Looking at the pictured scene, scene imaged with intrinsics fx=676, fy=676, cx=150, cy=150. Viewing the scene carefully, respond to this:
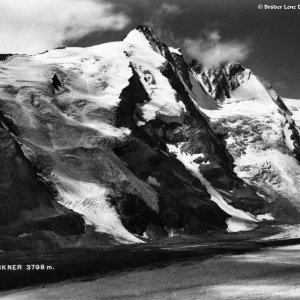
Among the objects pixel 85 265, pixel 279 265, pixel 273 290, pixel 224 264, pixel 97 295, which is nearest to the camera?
pixel 273 290

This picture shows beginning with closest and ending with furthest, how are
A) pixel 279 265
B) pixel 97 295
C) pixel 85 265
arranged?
1. pixel 97 295
2. pixel 279 265
3. pixel 85 265

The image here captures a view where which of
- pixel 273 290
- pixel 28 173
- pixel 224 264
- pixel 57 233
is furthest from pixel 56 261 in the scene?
pixel 28 173

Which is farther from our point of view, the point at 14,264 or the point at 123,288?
the point at 14,264

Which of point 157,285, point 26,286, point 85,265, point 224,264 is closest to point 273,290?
point 157,285

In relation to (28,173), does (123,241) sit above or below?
below

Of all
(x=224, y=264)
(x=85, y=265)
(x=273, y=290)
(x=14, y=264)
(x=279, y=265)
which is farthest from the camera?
(x=14, y=264)

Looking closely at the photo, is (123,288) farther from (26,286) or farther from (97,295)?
(26,286)

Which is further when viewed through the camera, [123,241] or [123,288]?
[123,241]

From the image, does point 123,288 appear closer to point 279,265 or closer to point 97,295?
point 97,295

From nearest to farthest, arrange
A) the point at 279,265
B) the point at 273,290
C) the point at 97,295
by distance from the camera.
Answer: the point at 273,290 → the point at 97,295 → the point at 279,265
